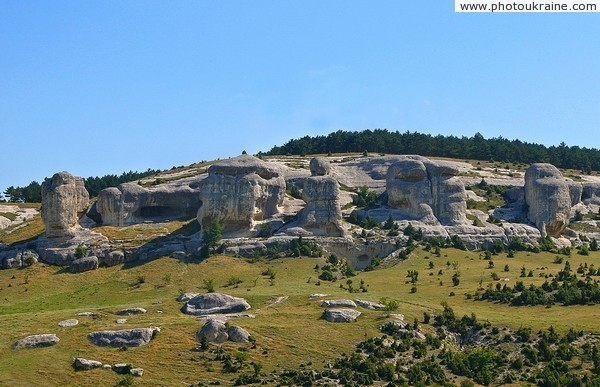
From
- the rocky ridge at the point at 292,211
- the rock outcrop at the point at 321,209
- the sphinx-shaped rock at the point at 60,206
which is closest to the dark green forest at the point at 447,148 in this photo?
the rocky ridge at the point at 292,211

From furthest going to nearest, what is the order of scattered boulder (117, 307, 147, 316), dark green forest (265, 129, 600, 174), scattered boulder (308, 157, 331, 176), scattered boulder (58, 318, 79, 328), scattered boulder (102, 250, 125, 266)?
dark green forest (265, 129, 600, 174) → scattered boulder (308, 157, 331, 176) → scattered boulder (102, 250, 125, 266) → scattered boulder (117, 307, 147, 316) → scattered boulder (58, 318, 79, 328)

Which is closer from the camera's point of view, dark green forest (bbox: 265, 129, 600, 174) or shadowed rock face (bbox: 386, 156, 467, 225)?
shadowed rock face (bbox: 386, 156, 467, 225)

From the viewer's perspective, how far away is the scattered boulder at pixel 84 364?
55938mm

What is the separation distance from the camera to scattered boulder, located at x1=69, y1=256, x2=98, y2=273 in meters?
82.1

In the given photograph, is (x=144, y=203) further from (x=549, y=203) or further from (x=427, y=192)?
(x=549, y=203)

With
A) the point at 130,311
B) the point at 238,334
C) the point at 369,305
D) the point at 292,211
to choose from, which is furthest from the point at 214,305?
the point at 292,211

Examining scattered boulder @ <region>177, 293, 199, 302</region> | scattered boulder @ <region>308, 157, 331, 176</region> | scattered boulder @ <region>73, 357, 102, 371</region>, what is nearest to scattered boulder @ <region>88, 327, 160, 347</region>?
scattered boulder @ <region>73, 357, 102, 371</region>

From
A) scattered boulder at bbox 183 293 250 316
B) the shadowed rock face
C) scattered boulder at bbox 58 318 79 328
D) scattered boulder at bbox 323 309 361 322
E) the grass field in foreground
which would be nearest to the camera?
the grass field in foreground

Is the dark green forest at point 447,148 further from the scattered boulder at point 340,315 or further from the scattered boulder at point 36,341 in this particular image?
the scattered boulder at point 36,341

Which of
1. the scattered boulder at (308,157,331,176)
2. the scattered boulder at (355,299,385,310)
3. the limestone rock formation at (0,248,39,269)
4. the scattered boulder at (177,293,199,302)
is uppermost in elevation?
the scattered boulder at (308,157,331,176)

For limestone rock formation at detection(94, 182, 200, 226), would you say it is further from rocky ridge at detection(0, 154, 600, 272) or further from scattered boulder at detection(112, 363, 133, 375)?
scattered boulder at detection(112, 363, 133, 375)

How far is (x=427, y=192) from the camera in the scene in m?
91.9

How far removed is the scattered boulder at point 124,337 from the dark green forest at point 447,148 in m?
67.6

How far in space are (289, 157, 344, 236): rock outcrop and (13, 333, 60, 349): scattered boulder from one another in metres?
31.4
